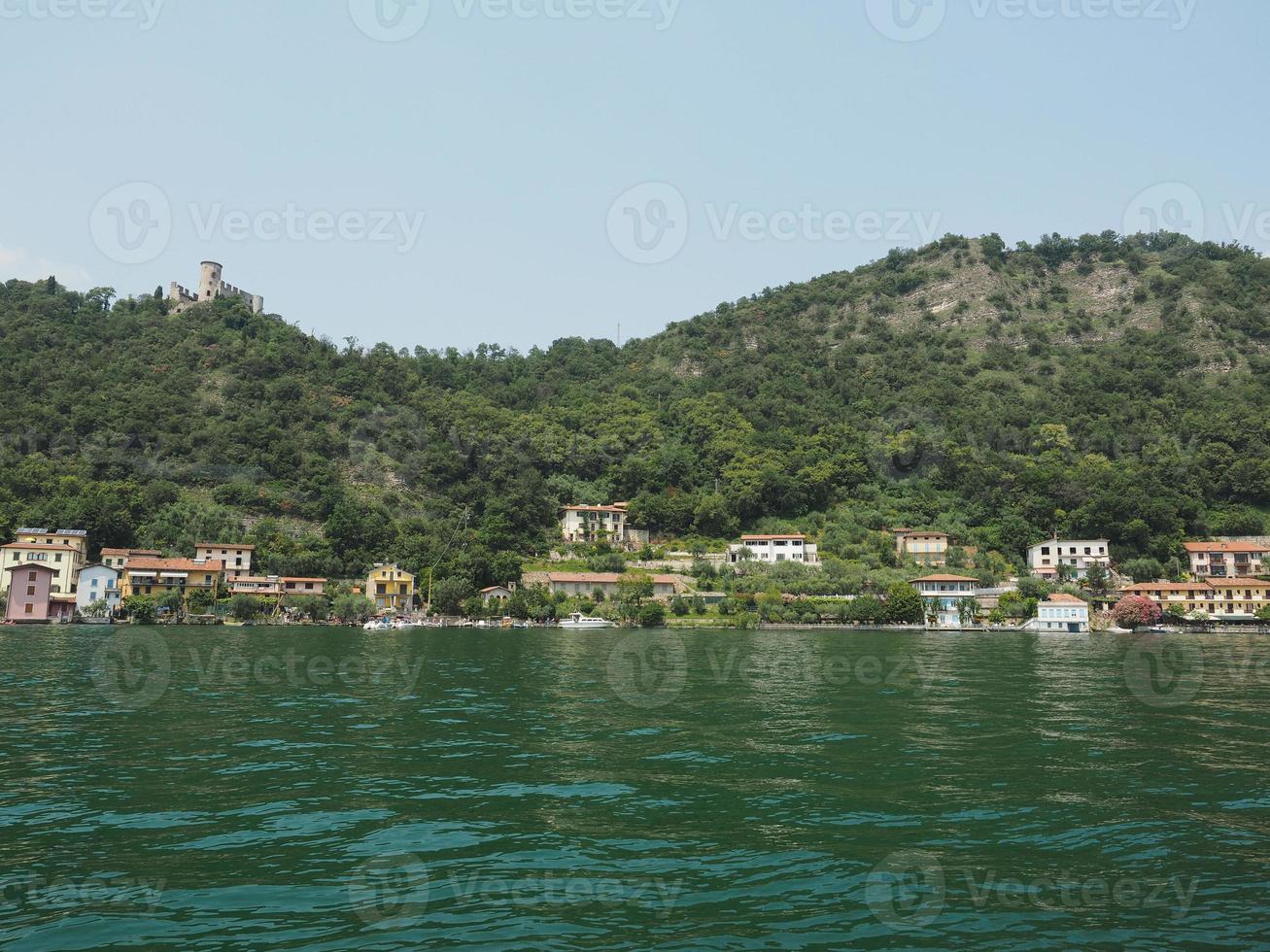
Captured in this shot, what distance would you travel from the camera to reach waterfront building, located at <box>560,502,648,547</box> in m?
106

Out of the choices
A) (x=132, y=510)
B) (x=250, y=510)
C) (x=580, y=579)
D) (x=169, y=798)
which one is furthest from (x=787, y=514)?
(x=169, y=798)

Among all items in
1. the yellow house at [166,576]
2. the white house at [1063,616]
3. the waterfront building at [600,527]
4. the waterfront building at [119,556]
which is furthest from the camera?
the waterfront building at [600,527]

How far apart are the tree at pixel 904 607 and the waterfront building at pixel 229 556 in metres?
60.3

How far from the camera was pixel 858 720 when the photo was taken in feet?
74.4

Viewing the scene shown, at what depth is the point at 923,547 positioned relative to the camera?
3681 inches
